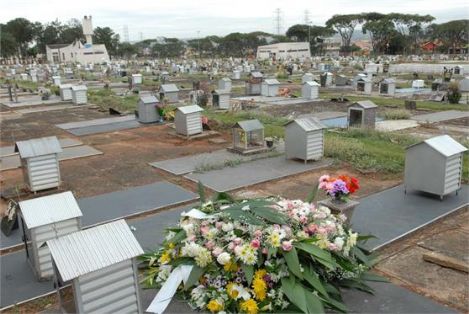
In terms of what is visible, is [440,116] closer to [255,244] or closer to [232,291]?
[255,244]

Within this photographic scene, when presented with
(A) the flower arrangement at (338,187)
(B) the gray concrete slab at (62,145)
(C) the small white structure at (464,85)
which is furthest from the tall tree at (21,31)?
(A) the flower arrangement at (338,187)

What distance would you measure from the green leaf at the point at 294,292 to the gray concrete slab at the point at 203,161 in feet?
20.3

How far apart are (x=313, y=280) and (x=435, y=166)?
440 cm

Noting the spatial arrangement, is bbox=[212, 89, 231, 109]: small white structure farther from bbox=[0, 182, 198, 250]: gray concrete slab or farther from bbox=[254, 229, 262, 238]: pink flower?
bbox=[254, 229, 262, 238]: pink flower

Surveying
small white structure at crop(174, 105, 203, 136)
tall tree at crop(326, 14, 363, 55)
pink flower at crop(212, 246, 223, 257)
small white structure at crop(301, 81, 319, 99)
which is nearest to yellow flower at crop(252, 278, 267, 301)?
pink flower at crop(212, 246, 223, 257)

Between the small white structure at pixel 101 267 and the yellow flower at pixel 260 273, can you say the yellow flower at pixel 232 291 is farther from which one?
the small white structure at pixel 101 267

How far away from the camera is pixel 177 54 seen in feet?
388

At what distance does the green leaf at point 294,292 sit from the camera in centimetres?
432

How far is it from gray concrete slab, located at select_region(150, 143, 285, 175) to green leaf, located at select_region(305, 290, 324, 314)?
6.30 meters

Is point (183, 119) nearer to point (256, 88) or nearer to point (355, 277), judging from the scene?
point (355, 277)

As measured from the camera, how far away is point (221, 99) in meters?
20.8

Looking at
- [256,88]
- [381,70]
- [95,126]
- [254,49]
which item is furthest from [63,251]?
[254,49]

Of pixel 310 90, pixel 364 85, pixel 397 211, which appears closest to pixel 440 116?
pixel 310 90

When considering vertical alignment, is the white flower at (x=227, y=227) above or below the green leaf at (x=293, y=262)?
above
